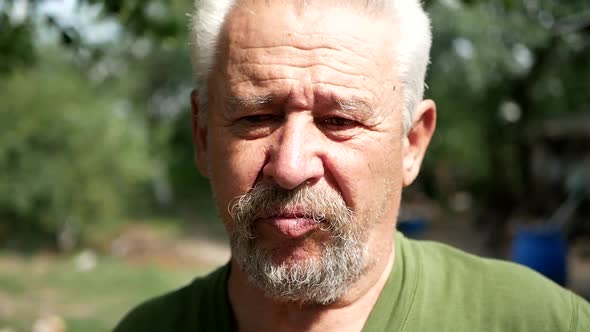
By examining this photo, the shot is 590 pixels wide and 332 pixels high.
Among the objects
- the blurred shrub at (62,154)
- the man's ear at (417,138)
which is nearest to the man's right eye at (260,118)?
the man's ear at (417,138)

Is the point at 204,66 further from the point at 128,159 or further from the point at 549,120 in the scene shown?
the point at 549,120

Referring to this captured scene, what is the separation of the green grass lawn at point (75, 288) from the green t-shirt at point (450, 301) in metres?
6.84

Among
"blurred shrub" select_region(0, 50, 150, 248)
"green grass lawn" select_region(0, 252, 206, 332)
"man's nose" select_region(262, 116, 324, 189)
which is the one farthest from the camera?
"blurred shrub" select_region(0, 50, 150, 248)

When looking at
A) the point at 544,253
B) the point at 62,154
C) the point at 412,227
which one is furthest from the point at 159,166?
the point at 544,253

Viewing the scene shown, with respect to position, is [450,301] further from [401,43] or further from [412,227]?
[412,227]

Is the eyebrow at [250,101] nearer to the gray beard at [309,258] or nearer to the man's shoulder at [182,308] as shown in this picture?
the gray beard at [309,258]

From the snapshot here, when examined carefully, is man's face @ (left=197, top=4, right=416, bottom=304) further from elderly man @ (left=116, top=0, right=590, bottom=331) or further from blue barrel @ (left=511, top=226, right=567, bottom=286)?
blue barrel @ (left=511, top=226, right=567, bottom=286)

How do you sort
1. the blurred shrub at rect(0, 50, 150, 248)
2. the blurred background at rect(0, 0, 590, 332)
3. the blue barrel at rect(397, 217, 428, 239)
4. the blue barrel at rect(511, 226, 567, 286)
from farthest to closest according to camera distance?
the blue barrel at rect(397, 217, 428, 239)
the blurred shrub at rect(0, 50, 150, 248)
the blurred background at rect(0, 0, 590, 332)
the blue barrel at rect(511, 226, 567, 286)

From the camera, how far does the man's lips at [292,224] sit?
5.42 feet

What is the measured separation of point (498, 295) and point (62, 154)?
445 inches

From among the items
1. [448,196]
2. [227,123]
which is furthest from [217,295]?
[448,196]

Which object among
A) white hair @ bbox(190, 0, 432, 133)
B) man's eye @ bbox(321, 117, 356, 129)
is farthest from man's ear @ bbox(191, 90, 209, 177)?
man's eye @ bbox(321, 117, 356, 129)

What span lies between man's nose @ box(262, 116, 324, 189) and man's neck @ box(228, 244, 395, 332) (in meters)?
0.36

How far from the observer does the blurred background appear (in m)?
9.95
